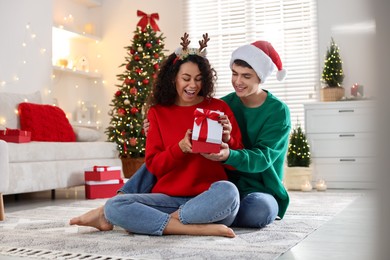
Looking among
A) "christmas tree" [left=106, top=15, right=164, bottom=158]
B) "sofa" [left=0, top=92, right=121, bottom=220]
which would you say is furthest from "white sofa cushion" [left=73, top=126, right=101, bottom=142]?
"christmas tree" [left=106, top=15, right=164, bottom=158]

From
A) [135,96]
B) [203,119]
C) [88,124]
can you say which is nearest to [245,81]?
[203,119]

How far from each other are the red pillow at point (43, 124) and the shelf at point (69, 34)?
4.83ft

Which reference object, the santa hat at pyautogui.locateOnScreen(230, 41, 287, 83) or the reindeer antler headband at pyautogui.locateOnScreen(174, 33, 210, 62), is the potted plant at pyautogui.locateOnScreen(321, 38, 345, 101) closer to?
the santa hat at pyautogui.locateOnScreen(230, 41, 287, 83)

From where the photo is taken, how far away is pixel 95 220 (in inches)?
82.0

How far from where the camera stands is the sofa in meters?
3.33

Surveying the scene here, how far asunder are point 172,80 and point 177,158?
1.25 ft

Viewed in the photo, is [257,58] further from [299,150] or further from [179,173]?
[299,150]

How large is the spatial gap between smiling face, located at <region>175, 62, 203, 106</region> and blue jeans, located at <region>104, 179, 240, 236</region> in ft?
1.35

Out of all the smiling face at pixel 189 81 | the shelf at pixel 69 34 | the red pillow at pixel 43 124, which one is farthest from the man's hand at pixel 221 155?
the shelf at pixel 69 34

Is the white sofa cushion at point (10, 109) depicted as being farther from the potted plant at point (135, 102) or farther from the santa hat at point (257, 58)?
the santa hat at point (257, 58)

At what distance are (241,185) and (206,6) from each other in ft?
13.0

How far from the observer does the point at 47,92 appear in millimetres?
5215

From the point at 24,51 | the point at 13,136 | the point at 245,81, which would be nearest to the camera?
the point at 245,81

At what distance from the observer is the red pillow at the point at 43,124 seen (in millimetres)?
4059
